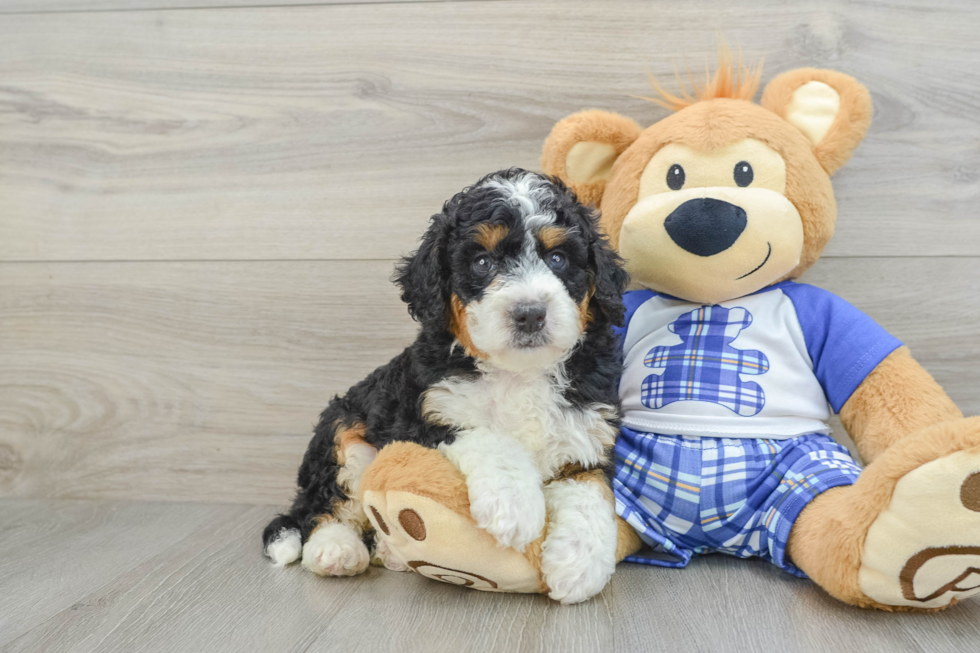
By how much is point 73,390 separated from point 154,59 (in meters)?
0.96

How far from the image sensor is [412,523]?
1.22 metres

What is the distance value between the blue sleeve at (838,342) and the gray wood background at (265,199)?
35 centimetres

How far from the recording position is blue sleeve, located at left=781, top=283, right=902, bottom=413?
4.60 ft

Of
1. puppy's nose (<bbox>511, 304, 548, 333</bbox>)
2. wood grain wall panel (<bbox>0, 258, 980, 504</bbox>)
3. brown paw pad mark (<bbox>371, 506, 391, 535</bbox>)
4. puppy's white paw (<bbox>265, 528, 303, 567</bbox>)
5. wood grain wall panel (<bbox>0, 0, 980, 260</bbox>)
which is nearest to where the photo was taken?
puppy's nose (<bbox>511, 304, 548, 333</bbox>)

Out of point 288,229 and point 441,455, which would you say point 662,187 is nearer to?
point 441,455

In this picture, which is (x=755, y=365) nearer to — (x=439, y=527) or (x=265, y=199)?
(x=439, y=527)

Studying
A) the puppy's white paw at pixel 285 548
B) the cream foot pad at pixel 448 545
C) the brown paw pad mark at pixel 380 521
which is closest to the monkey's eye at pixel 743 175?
the cream foot pad at pixel 448 545

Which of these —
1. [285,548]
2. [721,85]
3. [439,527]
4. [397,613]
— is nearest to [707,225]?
[721,85]

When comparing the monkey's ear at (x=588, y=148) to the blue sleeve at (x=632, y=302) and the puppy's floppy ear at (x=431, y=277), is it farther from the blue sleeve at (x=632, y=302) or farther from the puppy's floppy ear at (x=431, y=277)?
the puppy's floppy ear at (x=431, y=277)

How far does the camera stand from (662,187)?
4.81 feet

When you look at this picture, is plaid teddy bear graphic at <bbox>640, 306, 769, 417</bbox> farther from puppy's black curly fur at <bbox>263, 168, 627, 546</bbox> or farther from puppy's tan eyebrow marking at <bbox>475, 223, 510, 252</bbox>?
puppy's tan eyebrow marking at <bbox>475, 223, 510, 252</bbox>

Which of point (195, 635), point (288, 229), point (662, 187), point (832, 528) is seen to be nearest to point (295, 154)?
point (288, 229)

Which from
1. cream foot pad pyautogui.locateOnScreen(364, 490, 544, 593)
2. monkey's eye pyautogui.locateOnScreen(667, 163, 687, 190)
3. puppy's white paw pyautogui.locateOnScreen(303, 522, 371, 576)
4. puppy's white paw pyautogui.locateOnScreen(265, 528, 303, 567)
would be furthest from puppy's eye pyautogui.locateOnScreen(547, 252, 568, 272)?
puppy's white paw pyautogui.locateOnScreen(265, 528, 303, 567)

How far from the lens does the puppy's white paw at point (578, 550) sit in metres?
1.21
